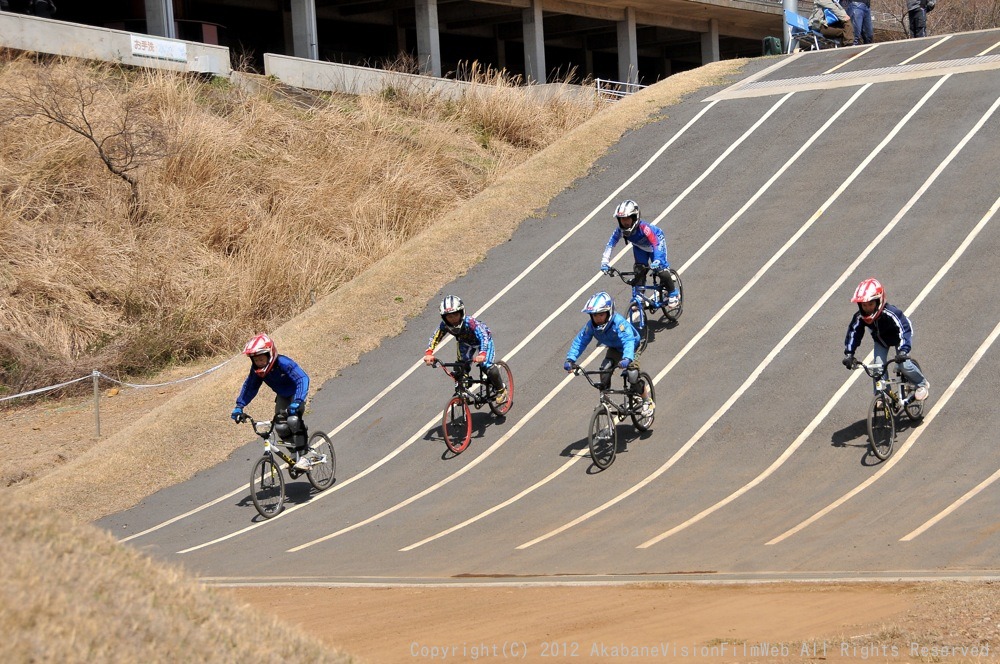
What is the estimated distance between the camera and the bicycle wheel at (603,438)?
1487cm

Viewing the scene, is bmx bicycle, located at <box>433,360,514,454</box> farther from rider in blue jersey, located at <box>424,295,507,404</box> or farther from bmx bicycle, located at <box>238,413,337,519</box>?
bmx bicycle, located at <box>238,413,337,519</box>

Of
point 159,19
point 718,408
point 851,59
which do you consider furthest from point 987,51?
point 159,19

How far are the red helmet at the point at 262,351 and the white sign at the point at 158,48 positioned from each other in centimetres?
2023

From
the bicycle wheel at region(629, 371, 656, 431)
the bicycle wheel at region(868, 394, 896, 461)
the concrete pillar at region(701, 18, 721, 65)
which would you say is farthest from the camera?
the concrete pillar at region(701, 18, 721, 65)

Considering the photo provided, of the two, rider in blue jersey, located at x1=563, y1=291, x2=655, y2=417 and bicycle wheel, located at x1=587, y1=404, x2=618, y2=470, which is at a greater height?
rider in blue jersey, located at x1=563, y1=291, x2=655, y2=417

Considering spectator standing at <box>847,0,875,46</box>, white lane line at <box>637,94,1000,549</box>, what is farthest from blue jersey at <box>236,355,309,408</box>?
spectator standing at <box>847,0,875,46</box>

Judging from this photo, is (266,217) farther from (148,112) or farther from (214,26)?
(214,26)

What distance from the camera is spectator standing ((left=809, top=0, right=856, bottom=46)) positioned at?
36562 mm

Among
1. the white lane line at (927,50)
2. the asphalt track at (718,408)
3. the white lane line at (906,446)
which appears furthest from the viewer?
the white lane line at (927,50)

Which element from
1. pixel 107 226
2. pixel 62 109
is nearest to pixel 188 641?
pixel 107 226

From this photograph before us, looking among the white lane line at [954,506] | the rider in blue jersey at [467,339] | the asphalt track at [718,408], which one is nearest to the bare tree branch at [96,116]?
the asphalt track at [718,408]

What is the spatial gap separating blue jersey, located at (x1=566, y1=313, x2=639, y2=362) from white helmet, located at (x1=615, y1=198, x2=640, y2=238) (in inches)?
123

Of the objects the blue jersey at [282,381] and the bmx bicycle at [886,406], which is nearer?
the bmx bicycle at [886,406]

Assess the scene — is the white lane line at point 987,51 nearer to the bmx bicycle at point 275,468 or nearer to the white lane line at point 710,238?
the white lane line at point 710,238
